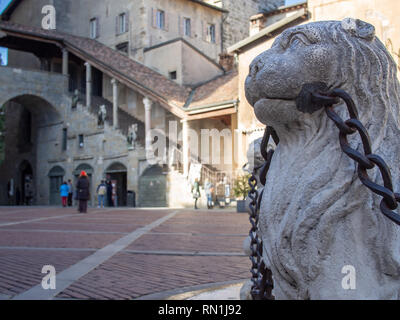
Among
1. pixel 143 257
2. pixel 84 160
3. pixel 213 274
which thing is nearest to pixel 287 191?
pixel 213 274

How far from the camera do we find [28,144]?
35.8 metres

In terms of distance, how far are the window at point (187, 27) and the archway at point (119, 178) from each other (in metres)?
12.3

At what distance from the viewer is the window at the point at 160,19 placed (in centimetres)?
3278

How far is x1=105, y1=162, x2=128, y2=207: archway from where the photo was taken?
26.9 m

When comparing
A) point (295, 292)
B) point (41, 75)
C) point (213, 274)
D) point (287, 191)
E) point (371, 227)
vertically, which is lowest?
point (213, 274)

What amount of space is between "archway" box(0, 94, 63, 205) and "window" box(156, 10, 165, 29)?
942 centimetres

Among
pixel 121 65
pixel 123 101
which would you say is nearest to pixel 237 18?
pixel 123 101

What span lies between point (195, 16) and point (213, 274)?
32.2 metres

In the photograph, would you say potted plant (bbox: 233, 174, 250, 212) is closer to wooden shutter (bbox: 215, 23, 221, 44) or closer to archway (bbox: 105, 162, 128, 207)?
archway (bbox: 105, 162, 128, 207)

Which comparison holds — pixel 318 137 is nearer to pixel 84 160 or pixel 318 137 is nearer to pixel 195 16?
pixel 84 160

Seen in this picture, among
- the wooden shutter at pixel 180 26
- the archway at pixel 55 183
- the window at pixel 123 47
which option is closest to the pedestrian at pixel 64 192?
the archway at pixel 55 183

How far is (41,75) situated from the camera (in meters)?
30.7

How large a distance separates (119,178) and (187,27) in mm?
13275

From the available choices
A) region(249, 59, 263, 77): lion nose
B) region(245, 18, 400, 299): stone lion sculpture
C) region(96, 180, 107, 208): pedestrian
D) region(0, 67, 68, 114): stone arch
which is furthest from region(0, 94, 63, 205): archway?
region(245, 18, 400, 299): stone lion sculpture
